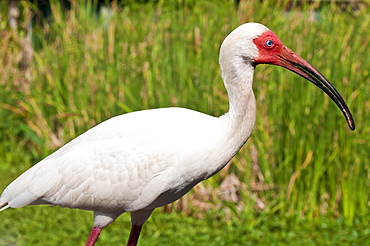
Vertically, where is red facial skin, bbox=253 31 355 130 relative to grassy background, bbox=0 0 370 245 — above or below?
above

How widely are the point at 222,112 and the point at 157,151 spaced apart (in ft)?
8.43

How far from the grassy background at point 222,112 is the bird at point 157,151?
5.72 ft

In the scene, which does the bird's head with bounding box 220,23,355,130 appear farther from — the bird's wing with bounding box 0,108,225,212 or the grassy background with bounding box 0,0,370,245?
the grassy background with bounding box 0,0,370,245

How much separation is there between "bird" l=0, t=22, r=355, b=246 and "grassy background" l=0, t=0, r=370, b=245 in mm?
1743

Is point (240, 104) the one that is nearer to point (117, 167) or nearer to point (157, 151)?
point (157, 151)

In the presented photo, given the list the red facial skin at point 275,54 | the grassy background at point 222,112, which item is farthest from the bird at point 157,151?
the grassy background at point 222,112

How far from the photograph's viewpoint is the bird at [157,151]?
3.32 meters

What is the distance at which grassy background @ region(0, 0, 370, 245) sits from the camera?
545cm

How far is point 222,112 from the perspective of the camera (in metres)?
5.96

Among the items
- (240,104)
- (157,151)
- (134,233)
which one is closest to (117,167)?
(157,151)

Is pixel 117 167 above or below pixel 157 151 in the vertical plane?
below

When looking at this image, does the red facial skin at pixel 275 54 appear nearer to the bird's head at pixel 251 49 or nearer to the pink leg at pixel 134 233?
the bird's head at pixel 251 49

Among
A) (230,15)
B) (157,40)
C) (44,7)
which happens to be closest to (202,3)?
(230,15)

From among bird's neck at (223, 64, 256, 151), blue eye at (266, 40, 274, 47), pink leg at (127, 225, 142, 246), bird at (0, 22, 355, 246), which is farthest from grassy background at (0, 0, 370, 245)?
blue eye at (266, 40, 274, 47)
